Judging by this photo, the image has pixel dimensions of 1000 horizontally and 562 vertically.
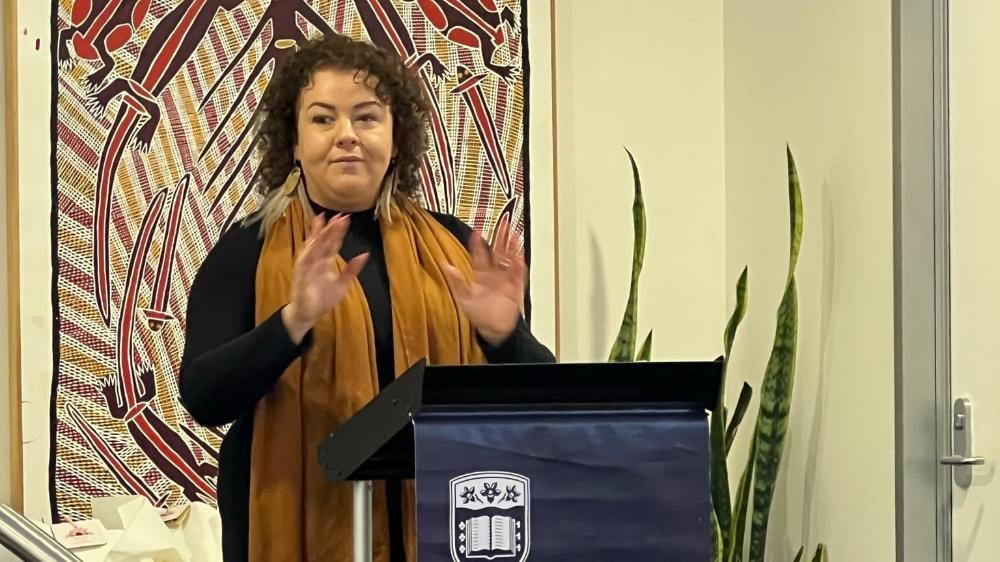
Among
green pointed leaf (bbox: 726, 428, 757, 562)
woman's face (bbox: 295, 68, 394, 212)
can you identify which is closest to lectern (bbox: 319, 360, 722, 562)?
woman's face (bbox: 295, 68, 394, 212)

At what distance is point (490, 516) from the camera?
1.52 meters

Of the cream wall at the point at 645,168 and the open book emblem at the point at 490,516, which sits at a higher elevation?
the cream wall at the point at 645,168

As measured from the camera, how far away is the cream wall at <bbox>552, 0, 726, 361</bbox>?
272cm

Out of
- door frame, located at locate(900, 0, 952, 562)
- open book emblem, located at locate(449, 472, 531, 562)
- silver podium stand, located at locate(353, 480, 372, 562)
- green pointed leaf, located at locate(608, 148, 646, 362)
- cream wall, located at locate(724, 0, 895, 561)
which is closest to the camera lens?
open book emblem, located at locate(449, 472, 531, 562)

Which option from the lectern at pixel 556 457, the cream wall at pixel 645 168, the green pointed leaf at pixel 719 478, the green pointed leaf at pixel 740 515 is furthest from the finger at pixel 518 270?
the lectern at pixel 556 457

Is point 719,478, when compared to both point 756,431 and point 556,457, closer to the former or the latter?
point 756,431

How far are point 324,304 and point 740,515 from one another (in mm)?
984

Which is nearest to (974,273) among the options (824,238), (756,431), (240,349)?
(824,238)

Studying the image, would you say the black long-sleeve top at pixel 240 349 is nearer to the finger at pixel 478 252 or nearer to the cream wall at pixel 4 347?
the finger at pixel 478 252

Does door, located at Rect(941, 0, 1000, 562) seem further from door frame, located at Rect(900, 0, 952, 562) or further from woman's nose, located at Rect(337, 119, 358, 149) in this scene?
woman's nose, located at Rect(337, 119, 358, 149)

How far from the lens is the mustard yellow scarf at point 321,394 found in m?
2.32

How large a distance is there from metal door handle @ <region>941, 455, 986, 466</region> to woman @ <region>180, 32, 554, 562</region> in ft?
2.65

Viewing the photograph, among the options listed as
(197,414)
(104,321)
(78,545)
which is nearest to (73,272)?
(104,321)

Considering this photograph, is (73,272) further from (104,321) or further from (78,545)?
(78,545)
